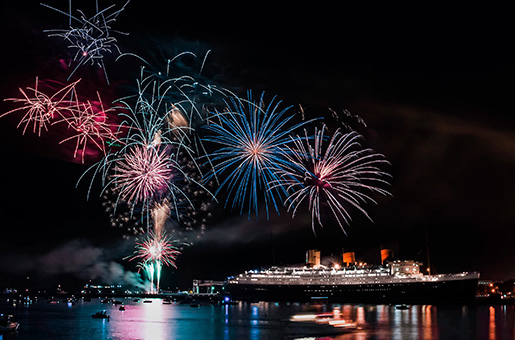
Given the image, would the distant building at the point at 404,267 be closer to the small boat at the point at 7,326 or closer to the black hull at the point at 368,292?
the black hull at the point at 368,292

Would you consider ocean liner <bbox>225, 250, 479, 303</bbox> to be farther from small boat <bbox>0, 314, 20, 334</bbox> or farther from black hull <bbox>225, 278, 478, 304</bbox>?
small boat <bbox>0, 314, 20, 334</bbox>

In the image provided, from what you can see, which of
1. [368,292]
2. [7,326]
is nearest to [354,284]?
[368,292]

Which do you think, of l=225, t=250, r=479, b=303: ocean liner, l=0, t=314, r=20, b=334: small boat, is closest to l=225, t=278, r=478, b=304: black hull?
l=225, t=250, r=479, b=303: ocean liner

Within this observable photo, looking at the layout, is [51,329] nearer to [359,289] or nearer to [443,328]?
[443,328]

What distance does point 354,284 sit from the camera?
10800cm

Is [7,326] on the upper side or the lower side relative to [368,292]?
upper

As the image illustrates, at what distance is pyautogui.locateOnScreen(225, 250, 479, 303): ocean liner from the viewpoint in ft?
319

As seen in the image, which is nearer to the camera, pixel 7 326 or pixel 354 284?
pixel 7 326

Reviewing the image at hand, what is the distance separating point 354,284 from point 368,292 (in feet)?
10.5

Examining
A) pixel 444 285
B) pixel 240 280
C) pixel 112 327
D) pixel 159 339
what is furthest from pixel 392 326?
pixel 240 280

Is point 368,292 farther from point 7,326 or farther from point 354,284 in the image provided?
point 7,326

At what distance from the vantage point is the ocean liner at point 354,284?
319ft

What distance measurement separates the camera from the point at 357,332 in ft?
135

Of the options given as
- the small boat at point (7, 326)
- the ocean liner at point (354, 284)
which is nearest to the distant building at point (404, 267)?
the ocean liner at point (354, 284)
